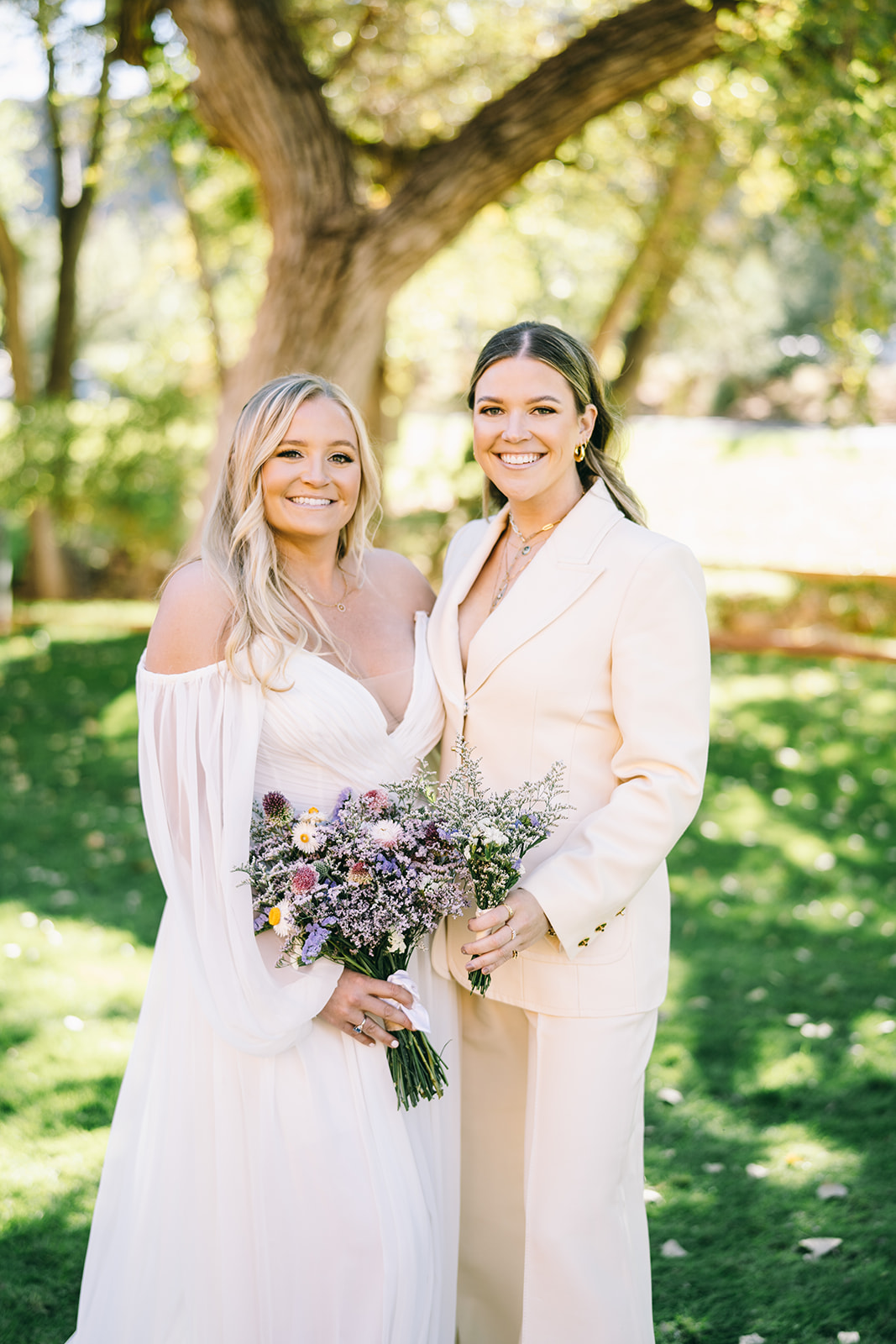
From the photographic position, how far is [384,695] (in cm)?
317

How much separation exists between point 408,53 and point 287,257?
346cm

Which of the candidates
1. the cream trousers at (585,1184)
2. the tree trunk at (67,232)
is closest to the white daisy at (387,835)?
the cream trousers at (585,1184)

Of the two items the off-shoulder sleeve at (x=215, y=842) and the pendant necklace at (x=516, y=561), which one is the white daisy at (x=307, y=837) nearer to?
the off-shoulder sleeve at (x=215, y=842)

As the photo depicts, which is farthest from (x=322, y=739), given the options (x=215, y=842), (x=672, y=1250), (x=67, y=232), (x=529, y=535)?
(x=67, y=232)

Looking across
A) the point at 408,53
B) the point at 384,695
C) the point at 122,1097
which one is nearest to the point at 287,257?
the point at 408,53

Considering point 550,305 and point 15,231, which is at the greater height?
point 15,231

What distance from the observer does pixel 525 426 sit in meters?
2.87

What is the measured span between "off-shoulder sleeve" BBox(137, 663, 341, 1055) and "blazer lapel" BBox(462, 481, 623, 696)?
57 cm

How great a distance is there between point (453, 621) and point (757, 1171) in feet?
8.45

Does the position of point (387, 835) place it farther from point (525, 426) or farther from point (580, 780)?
point (525, 426)

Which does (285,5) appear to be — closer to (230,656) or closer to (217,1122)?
(230,656)

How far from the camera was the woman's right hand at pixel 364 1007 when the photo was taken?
2.73 metres

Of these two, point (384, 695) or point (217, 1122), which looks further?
point (384, 695)

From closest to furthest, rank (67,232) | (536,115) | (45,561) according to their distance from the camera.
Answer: (536,115), (67,232), (45,561)
